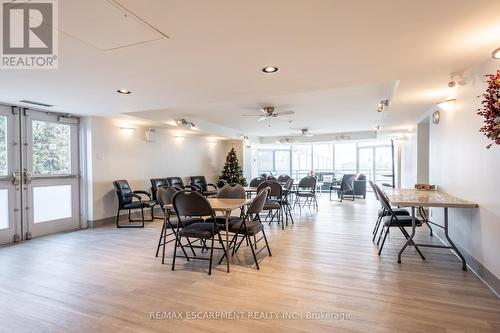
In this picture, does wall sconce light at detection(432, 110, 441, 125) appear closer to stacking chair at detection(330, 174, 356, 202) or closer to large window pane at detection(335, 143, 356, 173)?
stacking chair at detection(330, 174, 356, 202)

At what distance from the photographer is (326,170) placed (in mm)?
12602

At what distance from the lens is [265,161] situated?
516 inches

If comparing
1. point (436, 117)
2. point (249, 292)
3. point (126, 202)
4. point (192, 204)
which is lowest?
point (249, 292)

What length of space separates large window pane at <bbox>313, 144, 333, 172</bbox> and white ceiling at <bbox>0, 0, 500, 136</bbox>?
27.0 feet

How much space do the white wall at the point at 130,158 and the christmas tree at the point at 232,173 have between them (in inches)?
30.8

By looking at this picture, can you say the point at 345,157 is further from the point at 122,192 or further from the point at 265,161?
the point at 122,192

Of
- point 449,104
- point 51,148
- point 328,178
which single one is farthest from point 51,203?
point 328,178

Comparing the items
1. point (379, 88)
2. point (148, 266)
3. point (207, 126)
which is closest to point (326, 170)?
point (207, 126)

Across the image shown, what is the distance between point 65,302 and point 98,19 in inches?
92.1

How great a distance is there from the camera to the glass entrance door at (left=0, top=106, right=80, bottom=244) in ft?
14.2

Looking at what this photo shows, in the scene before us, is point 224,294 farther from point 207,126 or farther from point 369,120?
point 369,120

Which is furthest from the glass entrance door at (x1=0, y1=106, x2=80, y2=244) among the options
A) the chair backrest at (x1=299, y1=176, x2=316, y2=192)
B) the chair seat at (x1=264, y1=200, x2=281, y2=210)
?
the chair backrest at (x1=299, y1=176, x2=316, y2=192)

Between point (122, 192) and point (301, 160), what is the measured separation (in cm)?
905

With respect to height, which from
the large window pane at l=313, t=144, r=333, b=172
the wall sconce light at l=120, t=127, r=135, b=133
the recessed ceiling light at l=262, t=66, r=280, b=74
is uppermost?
the recessed ceiling light at l=262, t=66, r=280, b=74
